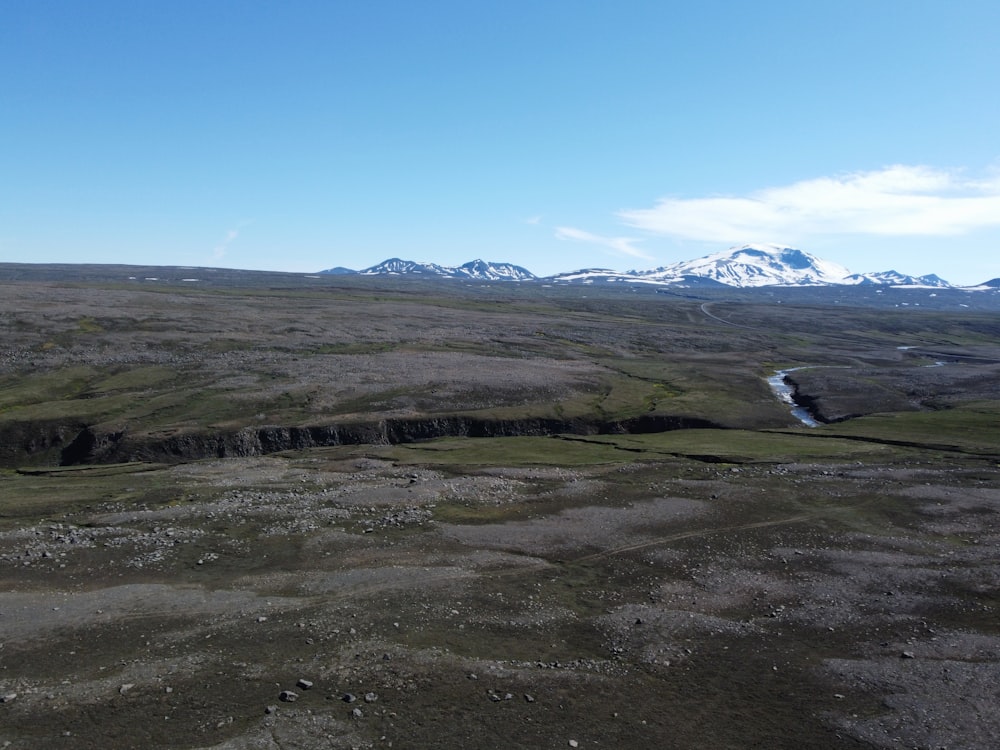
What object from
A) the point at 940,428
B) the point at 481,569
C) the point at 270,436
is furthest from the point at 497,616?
the point at 940,428

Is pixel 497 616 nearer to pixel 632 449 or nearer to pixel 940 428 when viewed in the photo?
pixel 632 449

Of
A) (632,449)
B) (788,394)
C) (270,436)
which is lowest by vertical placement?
(270,436)

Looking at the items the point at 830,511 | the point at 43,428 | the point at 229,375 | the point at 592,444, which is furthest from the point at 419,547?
the point at 229,375

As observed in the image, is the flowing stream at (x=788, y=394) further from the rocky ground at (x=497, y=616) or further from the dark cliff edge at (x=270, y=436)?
the rocky ground at (x=497, y=616)

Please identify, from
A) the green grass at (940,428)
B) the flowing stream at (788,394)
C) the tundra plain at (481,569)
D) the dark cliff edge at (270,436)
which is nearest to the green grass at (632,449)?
the tundra plain at (481,569)

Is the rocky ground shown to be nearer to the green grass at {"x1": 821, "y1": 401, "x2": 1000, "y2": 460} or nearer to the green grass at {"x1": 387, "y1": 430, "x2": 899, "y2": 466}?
the green grass at {"x1": 387, "y1": 430, "x2": 899, "y2": 466}
